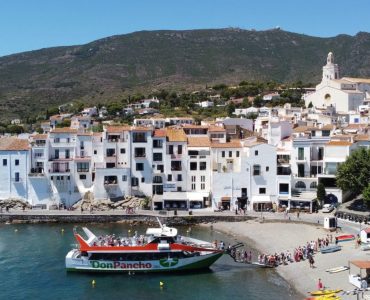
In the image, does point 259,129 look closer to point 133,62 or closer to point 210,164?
point 210,164

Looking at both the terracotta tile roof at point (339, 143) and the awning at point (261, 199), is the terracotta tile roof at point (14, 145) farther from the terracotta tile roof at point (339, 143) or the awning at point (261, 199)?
the terracotta tile roof at point (339, 143)

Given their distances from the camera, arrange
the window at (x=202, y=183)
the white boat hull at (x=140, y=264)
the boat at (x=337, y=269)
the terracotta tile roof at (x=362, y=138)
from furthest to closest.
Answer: the window at (x=202, y=183) → the terracotta tile roof at (x=362, y=138) → the white boat hull at (x=140, y=264) → the boat at (x=337, y=269)

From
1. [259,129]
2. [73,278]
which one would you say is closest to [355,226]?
[73,278]

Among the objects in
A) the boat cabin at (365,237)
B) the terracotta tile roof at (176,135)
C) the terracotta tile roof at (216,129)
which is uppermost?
the terracotta tile roof at (216,129)

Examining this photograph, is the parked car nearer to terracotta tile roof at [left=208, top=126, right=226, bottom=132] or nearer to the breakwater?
the breakwater

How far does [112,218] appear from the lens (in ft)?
209

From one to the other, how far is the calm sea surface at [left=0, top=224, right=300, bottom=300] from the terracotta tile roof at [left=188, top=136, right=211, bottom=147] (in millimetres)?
22461

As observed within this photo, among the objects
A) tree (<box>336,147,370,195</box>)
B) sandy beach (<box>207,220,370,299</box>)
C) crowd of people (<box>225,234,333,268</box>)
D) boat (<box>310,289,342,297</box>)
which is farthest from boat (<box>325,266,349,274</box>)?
tree (<box>336,147,370,195</box>)

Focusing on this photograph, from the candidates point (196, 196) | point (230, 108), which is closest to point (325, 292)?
point (196, 196)

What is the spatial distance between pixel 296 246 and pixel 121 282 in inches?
605

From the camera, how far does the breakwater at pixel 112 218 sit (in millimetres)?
61406

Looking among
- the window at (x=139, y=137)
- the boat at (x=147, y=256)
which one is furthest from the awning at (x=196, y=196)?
the boat at (x=147, y=256)

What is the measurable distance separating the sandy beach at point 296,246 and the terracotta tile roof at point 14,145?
25757 millimetres

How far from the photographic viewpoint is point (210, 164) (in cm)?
6800
